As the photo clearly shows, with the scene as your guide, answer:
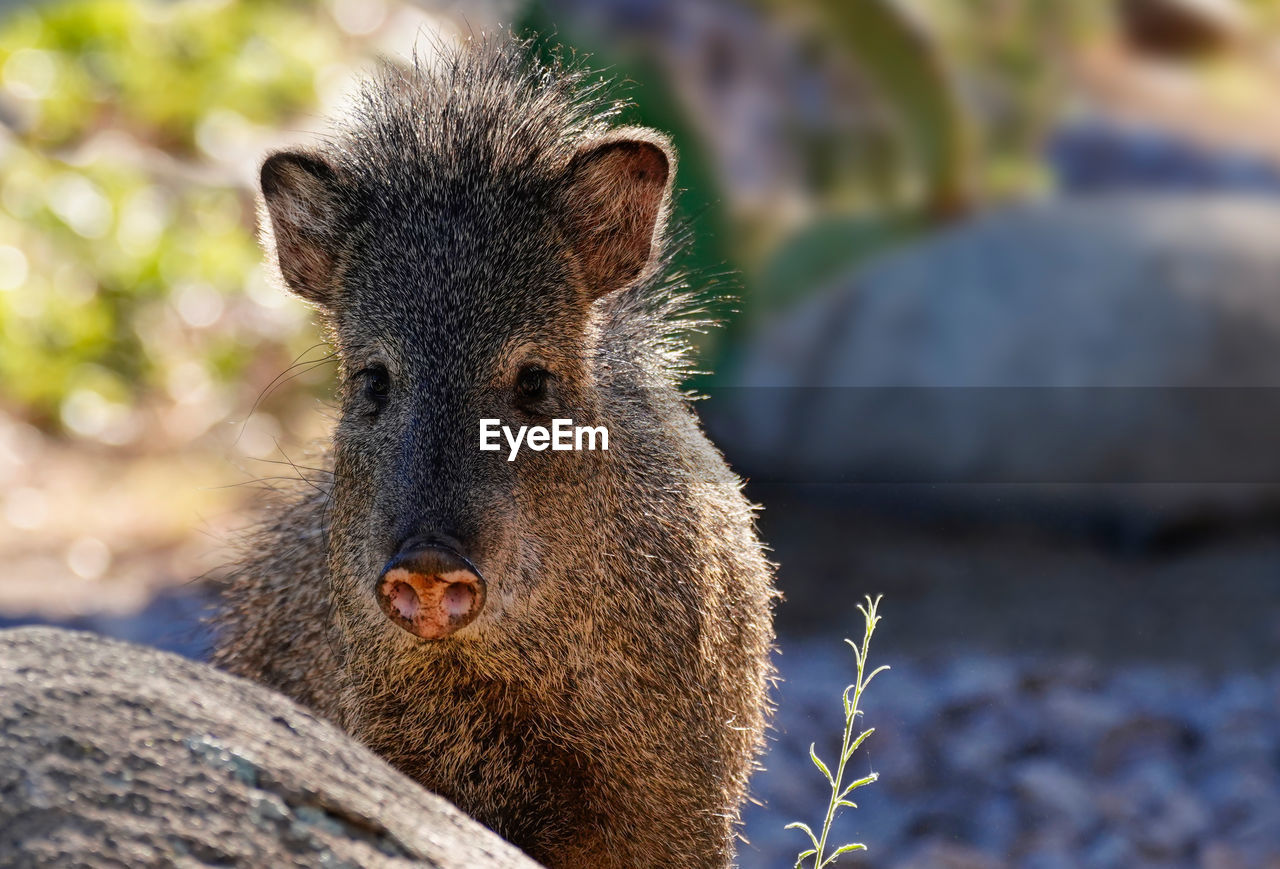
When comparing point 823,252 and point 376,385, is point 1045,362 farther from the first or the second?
point 376,385

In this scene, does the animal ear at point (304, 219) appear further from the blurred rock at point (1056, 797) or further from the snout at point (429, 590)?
the blurred rock at point (1056, 797)

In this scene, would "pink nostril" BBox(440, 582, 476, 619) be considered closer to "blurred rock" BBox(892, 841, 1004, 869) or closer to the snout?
the snout

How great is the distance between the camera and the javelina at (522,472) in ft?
8.41

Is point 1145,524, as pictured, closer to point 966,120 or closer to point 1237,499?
point 1237,499

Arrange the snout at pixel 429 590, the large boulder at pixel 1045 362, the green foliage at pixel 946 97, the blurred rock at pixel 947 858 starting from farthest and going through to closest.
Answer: the green foliage at pixel 946 97, the large boulder at pixel 1045 362, the blurred rock at pixel 947 858, the snout at pixel 429 590

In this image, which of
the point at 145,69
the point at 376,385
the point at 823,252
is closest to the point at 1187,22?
the point at 823,252

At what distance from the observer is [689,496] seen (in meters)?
2.90

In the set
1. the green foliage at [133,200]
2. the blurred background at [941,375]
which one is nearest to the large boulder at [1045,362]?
the blurred background at [941,375]

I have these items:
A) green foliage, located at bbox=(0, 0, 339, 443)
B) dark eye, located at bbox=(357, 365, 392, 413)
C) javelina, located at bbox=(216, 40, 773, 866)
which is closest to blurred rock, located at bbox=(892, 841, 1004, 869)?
javelina, located at bbox=(216, 40, 773, 866)

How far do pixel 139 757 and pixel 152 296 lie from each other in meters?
6.50

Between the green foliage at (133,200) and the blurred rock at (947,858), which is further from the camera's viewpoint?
the green foliage at (133,200)

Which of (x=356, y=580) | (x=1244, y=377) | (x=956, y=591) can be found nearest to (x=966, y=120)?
(x=1244, y=377)

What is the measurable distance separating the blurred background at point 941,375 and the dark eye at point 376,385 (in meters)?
2.44

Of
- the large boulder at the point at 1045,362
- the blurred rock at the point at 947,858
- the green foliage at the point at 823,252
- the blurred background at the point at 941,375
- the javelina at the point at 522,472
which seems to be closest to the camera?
the javelina at the point at 522,472
